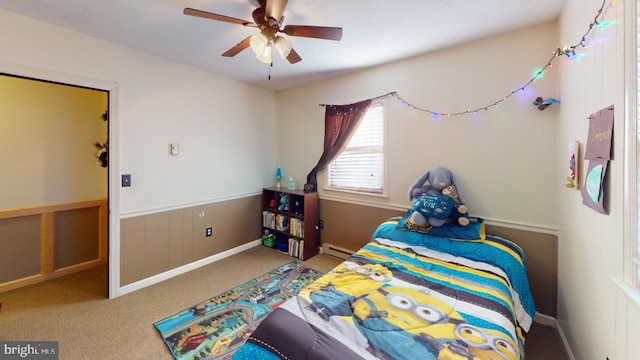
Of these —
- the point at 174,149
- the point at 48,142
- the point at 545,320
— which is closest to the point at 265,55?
the point at 174,149

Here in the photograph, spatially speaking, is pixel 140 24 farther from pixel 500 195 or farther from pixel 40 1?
pixel 500 195

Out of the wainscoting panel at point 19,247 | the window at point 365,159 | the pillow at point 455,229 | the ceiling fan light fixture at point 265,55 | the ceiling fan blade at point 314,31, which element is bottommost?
the wainscoting panel at point 19,247

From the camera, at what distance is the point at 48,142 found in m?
2.76

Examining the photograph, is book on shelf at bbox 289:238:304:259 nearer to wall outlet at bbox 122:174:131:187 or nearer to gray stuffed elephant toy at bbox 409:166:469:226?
gray stuffed elephant toy at bbox 409:166:469:226

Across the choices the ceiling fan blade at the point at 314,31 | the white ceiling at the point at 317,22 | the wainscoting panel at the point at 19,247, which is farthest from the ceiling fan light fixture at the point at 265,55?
the wainscoting panel at the point at 19,247

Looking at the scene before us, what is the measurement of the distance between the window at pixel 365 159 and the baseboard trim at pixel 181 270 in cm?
165

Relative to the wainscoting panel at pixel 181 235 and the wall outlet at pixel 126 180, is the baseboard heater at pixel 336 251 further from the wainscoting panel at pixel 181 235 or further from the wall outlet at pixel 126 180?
the wall outlet at pixel 126 180

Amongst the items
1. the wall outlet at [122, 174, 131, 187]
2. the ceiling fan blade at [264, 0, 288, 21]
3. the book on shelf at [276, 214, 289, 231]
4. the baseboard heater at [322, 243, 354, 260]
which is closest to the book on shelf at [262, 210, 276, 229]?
the book on shelf at [276, 214, 289, 231]

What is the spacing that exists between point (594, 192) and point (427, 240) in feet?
3.61

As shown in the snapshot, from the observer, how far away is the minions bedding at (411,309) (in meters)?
1.02

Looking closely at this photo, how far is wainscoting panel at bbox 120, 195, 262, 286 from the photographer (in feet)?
8.23

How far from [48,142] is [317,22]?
3.35 m

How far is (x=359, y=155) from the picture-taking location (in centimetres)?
311

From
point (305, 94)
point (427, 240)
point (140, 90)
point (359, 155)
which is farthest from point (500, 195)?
point (140, 90)
